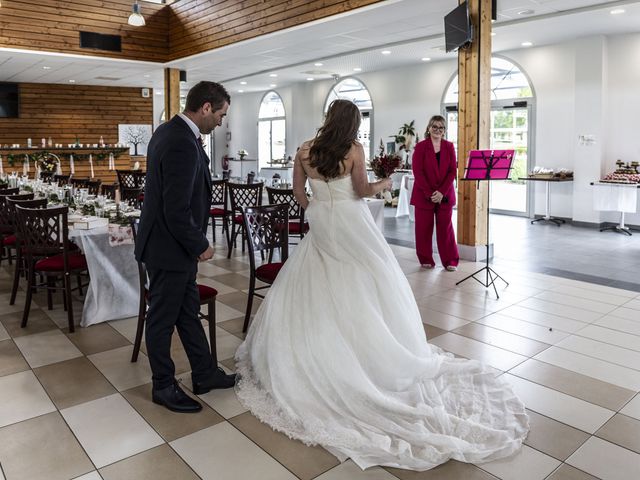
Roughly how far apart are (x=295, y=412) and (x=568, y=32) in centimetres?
857

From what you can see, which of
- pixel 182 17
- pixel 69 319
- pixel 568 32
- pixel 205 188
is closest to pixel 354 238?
pixel 205 188

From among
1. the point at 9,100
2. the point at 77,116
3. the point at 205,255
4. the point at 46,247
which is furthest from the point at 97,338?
the point at 77,116

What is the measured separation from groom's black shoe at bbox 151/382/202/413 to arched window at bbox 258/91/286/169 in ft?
48.1

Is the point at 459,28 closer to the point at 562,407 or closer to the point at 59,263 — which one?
the point at 562,407

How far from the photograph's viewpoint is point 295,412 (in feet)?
9.15

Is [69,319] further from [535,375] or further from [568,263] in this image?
[568,263]

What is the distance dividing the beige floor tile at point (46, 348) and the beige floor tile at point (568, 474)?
2965 mm

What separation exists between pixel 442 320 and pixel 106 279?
8.88 feet

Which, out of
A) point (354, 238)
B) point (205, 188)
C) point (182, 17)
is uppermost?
point (182, 17)

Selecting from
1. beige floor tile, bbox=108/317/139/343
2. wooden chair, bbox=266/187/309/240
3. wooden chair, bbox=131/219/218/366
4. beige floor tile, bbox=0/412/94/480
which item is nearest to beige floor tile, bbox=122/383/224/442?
beige floor tile, bbox=0/412/94/480

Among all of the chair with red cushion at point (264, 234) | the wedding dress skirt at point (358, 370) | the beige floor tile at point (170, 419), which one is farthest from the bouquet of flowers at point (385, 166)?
Result: the beige floor tile at point (170, 419)

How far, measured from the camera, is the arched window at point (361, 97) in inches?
557

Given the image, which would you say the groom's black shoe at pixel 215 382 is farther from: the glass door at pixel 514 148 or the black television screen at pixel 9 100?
the black television screen at pixel 9 100

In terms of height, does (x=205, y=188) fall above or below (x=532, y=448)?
above
